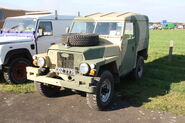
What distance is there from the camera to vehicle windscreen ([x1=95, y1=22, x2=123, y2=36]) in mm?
5410

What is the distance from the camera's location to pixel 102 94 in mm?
4730

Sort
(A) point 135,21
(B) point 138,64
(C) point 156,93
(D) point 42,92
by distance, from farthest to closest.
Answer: (B) point 138,64, (A) point 135,21, (C) point 156,93, (D) point 42,92

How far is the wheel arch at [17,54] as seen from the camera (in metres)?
6.00

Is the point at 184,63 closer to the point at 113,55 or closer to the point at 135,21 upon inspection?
the point at 135,21

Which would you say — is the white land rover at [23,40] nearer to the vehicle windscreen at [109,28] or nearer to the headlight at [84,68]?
the vehicle windscreen at [109,28]

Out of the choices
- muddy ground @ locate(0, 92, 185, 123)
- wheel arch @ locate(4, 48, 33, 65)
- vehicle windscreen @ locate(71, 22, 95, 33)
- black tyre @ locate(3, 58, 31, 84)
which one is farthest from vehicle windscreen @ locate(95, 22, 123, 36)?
black tyre @ locate(3, 58, 31, 84)

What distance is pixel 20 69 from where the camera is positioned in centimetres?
650

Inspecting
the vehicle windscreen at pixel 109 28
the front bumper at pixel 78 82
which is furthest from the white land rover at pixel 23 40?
the vehicle windscreen at pixel 109 28

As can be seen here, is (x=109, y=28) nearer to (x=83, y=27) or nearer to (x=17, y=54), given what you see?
(x=83, y=27)

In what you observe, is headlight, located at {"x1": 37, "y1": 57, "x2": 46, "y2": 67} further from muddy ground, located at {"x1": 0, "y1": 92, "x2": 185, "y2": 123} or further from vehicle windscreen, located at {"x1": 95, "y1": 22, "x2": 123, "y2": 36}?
vehicle windscreen, located at {"x1": 95, "y1": 22, "x2": 123, "y2": 36}

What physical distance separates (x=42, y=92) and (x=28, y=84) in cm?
133

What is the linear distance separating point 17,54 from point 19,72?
0.57 metres

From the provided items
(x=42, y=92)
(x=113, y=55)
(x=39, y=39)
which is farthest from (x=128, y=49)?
(x=39, y=39)

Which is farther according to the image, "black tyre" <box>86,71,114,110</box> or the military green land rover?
"black tyre" <box>86,71,114,110</box>
